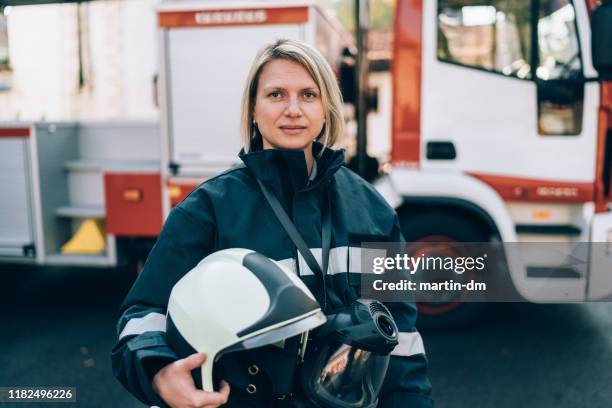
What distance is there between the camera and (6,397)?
127 inches

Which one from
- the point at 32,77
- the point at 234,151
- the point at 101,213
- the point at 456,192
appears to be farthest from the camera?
the point at 32,77

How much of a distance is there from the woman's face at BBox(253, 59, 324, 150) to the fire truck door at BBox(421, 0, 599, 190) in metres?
2.57

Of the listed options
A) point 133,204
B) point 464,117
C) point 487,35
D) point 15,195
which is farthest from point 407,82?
point 15,195

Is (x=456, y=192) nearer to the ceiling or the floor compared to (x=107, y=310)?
nearer to the ceiling

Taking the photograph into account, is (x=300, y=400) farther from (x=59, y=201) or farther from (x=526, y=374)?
(x=59, y=201)

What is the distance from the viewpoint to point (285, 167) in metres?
1.39

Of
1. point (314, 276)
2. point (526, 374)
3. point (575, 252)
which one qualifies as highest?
point (314, 276)

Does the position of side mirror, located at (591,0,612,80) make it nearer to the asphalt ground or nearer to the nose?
the asphalt ground

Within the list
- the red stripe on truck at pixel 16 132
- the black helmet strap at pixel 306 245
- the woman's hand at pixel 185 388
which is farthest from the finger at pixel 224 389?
the red stripe on truck at pixel 16 132

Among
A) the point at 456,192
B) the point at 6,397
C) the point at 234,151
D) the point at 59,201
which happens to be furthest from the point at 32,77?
the point at 456,192

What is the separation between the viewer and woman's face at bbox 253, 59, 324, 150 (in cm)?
140

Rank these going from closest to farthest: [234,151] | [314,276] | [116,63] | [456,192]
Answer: [314,276] < [456,192] < [234,151] < [116,63]

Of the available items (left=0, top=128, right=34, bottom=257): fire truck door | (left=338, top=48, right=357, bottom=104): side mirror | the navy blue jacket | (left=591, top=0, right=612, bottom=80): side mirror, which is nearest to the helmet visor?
the navy blue jacket

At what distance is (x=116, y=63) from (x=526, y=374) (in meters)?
8.89
